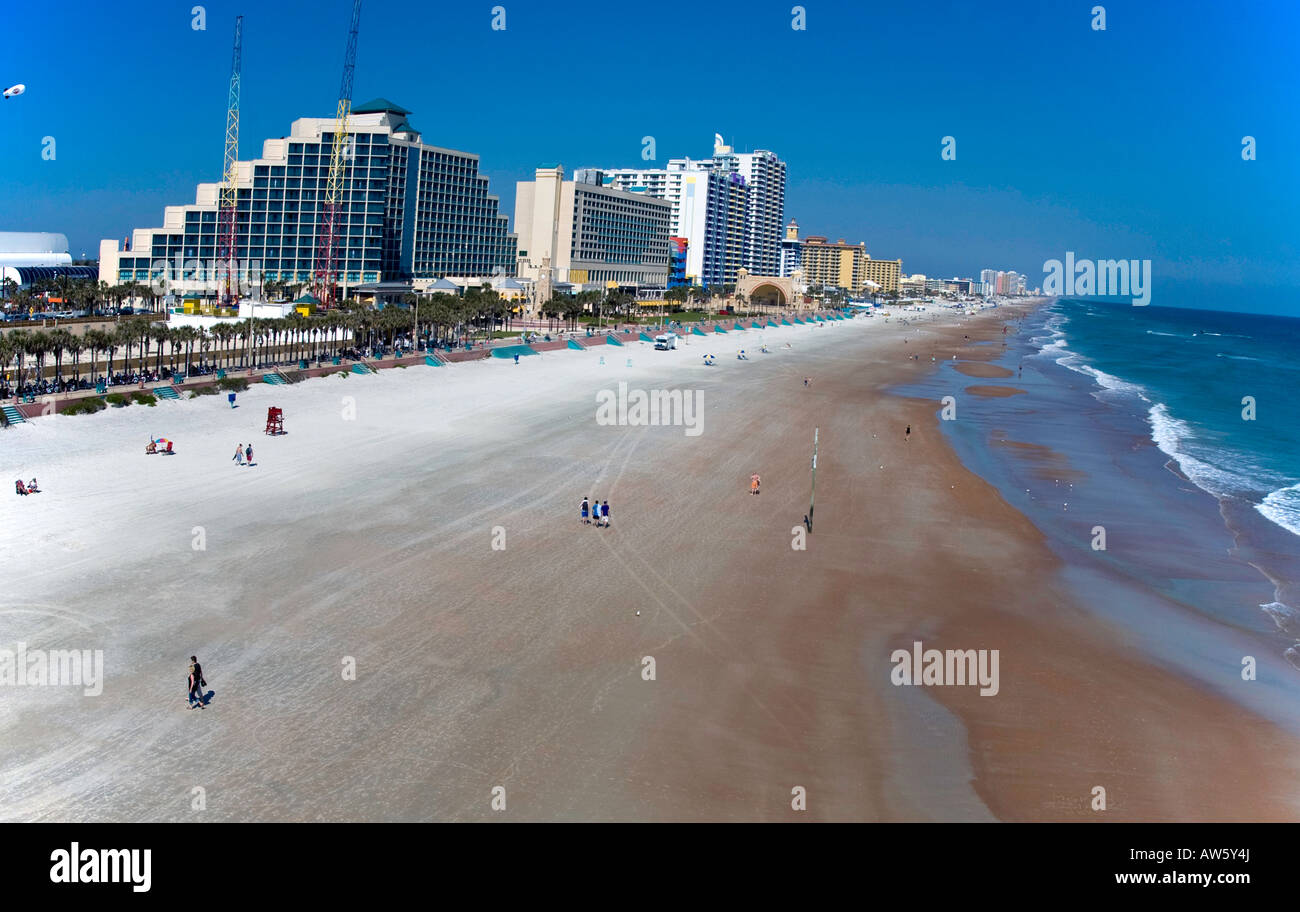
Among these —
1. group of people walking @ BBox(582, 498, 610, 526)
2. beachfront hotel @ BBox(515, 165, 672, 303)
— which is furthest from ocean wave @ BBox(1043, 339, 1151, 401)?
beachfront hotel @ BBox(515, 165, 672, 303)

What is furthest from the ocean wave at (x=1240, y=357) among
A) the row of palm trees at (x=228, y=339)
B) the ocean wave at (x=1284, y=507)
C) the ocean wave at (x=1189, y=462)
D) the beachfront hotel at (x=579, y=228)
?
the row of palm trees at (x=228, y=339)

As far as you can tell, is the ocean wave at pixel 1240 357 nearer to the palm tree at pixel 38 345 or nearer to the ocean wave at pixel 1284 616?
the ocean wave at pixel 1284 616

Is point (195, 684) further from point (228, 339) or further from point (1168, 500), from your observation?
point (228, 339)

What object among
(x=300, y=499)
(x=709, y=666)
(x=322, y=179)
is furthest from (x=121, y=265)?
(x=709, y=666)

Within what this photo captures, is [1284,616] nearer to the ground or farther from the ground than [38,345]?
nearer to the ground

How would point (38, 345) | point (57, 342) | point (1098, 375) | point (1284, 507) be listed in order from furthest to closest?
point (1098, 375), point (57, 342), point (38, 345), point (1284, 507)

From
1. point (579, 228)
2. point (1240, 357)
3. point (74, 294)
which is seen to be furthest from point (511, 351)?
point (1240, 357)
